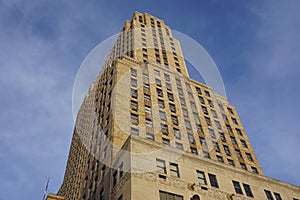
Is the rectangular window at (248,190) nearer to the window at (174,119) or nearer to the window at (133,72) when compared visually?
the window at (174,119)

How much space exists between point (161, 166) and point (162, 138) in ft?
55.4

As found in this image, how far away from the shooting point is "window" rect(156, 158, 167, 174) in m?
31.9

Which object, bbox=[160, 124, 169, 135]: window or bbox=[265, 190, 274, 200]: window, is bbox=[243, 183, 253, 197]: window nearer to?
bbox=[265, 190, 274, 200]: window

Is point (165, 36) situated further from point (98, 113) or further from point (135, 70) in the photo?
point (98, 113)

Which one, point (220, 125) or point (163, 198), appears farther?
point (220, 125)

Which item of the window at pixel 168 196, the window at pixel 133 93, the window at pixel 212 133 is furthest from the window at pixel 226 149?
the window at pixel 168 196

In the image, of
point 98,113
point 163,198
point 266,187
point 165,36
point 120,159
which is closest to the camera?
point 163,198

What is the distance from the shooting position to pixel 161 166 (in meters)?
32.6

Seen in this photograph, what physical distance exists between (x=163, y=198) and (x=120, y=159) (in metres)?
7.75

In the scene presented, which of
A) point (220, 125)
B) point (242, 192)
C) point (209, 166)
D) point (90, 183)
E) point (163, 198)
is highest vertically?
point (220, 125)

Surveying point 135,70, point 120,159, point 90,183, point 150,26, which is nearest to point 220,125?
point 135,70

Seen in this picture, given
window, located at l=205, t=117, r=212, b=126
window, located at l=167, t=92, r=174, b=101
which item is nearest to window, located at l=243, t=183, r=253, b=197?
window, located at l=205, t=117, r=212, b=126

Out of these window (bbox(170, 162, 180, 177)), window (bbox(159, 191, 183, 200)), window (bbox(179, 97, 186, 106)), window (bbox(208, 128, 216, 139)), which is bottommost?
window (bbox(159, 191, 183, 200))

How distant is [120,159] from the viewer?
34438 mm
